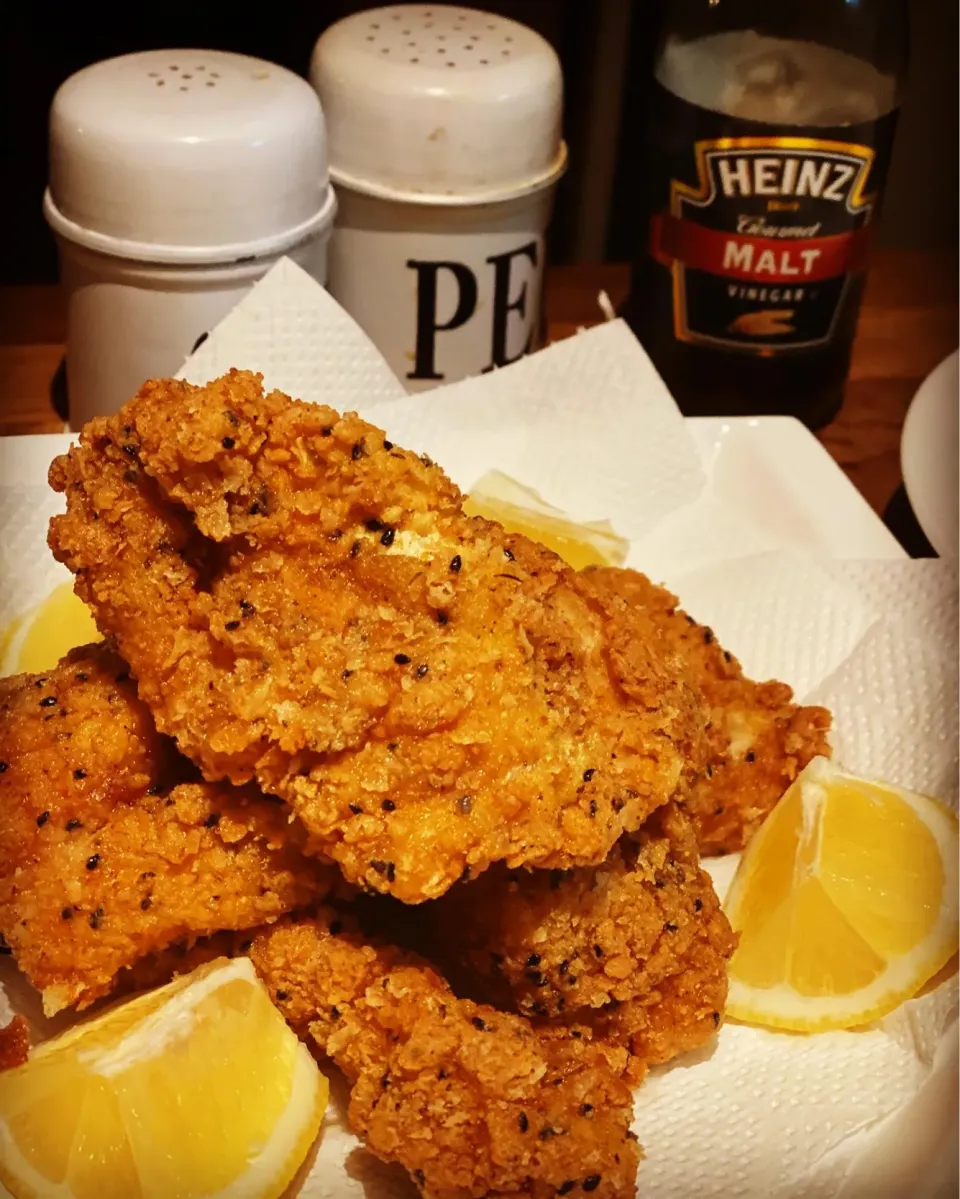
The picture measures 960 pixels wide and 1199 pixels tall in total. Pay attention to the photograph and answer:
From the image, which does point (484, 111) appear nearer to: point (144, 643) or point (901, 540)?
point (901, 540)

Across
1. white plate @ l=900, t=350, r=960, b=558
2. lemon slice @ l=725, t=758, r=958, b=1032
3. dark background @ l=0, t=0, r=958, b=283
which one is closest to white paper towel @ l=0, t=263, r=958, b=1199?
lemon slice @ l=725, t=758, r=958, b=1032

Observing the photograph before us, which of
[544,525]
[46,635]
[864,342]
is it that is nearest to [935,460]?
[544,525]

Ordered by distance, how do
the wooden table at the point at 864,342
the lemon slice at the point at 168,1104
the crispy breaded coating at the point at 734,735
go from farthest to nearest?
the wooden table at the point at 864,342, the crispy breaded coating at the point at 734,735, the lemon slice at the point at 168,1104

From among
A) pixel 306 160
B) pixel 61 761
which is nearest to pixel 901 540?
pixel 306 160

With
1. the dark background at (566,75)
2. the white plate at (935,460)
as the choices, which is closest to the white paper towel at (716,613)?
the white plate at (935,460)

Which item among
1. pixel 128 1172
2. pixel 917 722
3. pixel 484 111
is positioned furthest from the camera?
pixel 484 111

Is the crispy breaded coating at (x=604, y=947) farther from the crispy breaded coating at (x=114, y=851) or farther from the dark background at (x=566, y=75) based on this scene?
the dark background at (x=566, y=75)
